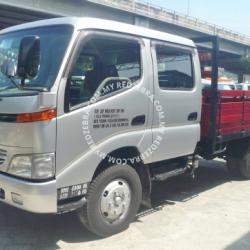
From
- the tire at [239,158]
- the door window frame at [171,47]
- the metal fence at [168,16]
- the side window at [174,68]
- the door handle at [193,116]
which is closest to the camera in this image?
the door window frame at [171,47]

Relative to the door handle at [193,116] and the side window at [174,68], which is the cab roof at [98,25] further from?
the door handle at [193,116]

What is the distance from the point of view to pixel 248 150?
24.5 feet

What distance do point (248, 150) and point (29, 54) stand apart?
16.2ft

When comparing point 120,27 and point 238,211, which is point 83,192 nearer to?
point 120,27

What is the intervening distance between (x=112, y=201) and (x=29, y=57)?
1813 mm

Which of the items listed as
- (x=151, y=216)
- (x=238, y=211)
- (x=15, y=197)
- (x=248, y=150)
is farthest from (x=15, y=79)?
(x=248, y=150)

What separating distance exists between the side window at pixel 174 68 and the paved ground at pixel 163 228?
170cm

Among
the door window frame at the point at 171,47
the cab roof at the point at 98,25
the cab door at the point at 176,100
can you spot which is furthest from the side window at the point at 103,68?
the cab door at the point at 176,100

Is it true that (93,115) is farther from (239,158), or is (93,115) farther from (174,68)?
(239,158)

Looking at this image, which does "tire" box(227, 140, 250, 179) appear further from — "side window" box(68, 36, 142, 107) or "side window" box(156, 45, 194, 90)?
"side window" box(68, 36, 142, 107)

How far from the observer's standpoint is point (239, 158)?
294 inches

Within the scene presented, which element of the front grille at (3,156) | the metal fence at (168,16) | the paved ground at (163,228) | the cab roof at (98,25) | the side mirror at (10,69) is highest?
the metal fence at (168,16)

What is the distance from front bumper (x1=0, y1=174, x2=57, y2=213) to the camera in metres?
3.84

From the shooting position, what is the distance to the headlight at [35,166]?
3.86m
